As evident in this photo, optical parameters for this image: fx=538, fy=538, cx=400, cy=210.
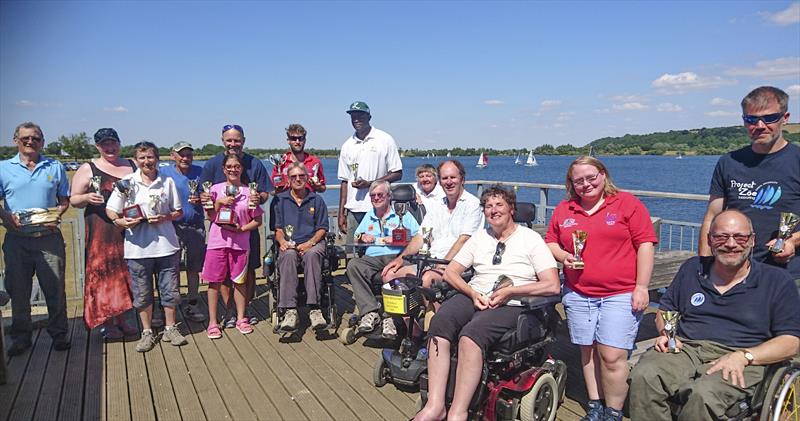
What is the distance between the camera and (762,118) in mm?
2480

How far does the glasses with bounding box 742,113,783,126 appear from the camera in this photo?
2467 mm

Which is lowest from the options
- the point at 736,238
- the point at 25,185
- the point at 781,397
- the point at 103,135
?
the point at 781,397

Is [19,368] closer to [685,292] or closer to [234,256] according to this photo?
[234,256]

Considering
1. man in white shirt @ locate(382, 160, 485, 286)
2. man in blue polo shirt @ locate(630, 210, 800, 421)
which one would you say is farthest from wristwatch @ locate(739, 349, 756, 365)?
man in white shirt @ locate(382, 160, 485, 286)

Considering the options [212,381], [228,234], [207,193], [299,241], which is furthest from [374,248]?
[212,381]

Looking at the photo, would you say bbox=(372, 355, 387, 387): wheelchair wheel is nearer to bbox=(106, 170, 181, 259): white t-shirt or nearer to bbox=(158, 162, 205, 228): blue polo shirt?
bbox=(106, 170, 181, 259): white t-shirt

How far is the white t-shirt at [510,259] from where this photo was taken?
277 centimetres

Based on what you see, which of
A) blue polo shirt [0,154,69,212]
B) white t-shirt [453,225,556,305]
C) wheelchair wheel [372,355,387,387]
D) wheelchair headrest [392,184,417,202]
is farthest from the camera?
wheelchair headrest [392,184,417,202]

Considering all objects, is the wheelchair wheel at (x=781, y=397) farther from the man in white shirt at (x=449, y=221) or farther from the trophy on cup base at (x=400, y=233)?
the trophy on cup base at (x=400, y=233)

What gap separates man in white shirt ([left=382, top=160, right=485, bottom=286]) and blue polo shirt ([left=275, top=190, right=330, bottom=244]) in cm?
81

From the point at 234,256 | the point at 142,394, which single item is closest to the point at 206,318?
the point at 234,256

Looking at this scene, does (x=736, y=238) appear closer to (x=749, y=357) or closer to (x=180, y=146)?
(x=749, y=357)

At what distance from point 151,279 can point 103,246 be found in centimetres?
41

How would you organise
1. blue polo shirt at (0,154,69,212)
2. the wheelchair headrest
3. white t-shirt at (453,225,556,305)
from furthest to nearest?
the wheelchair headrest < blue polo shirt at (0,154,69,212) < white t-shirt at (453,225,556,305)
